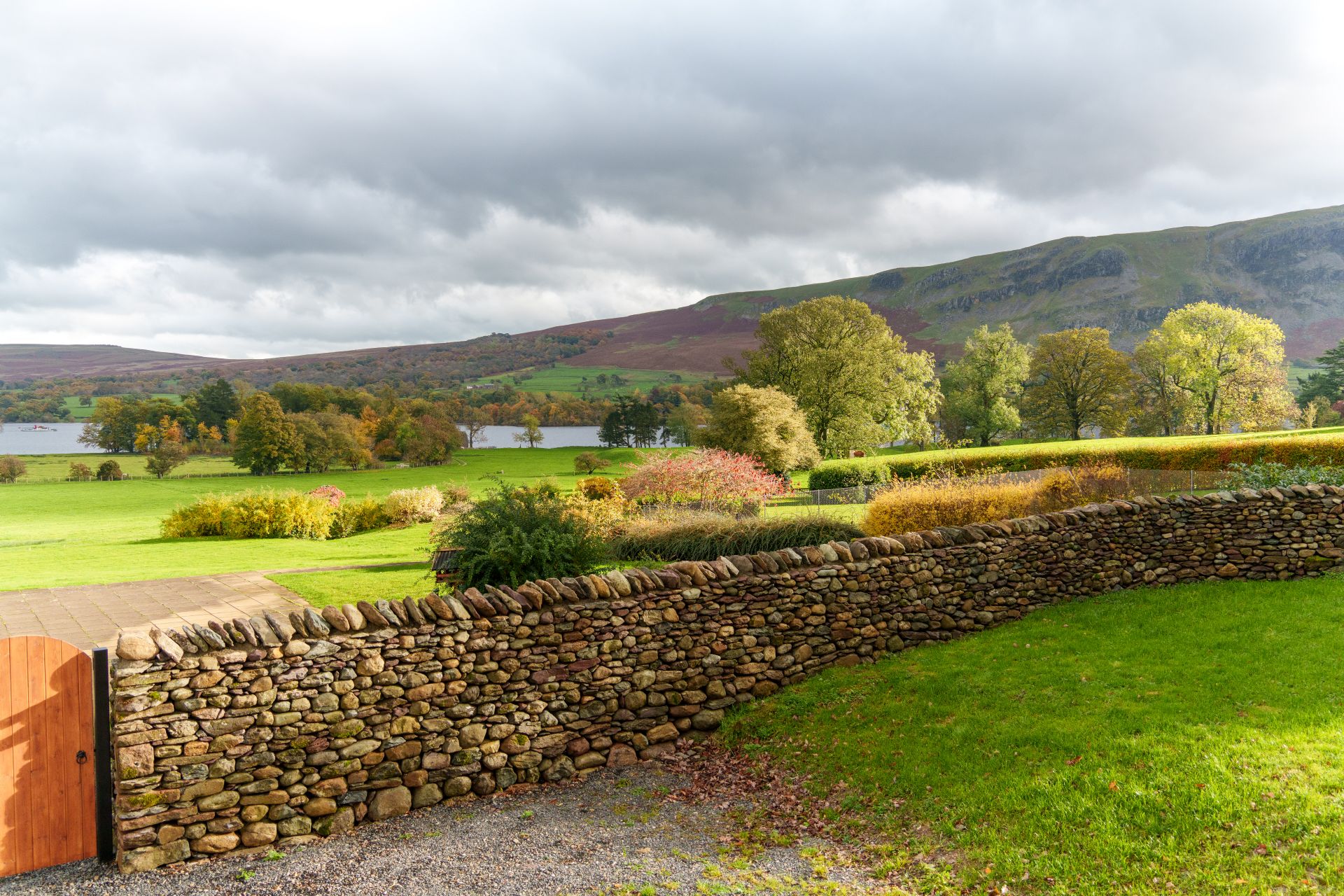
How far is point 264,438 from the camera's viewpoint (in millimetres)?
28406

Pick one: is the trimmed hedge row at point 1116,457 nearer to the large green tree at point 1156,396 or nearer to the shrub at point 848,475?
the shrub at point 848,475

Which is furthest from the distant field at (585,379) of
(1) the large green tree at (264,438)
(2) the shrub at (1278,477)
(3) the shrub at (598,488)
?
(2) the shrub at (1278,477)

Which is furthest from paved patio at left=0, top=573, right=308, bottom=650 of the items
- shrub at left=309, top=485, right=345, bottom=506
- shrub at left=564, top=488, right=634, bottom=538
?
shrub at left=309, top=485, right=345, bottom=506

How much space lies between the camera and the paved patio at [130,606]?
8336mm

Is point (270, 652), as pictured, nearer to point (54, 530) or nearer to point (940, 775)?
point (940, 775)

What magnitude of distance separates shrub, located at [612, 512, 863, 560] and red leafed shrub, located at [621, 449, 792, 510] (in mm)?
5926

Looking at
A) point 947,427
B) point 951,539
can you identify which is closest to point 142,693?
point 951,539

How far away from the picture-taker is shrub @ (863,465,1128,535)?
1281 centimetres

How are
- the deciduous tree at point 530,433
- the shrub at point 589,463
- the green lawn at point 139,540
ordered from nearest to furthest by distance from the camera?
the green lawn at point 139,540, the shrub at point 589,463, the deciduous tree at point 530,433

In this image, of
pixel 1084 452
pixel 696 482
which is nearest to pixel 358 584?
pixel 696 482

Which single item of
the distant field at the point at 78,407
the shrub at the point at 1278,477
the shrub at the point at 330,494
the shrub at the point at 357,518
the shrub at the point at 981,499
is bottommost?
the shrub at the point at 357,518

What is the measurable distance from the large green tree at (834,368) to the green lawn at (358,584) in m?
25.3

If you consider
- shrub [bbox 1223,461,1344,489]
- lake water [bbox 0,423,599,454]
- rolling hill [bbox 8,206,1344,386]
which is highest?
rolling hill [bbox 8,206,1344,386]

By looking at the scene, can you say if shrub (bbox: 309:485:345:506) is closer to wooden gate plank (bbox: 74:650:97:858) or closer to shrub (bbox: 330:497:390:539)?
shrub (bbox: 330:497:390:539)
